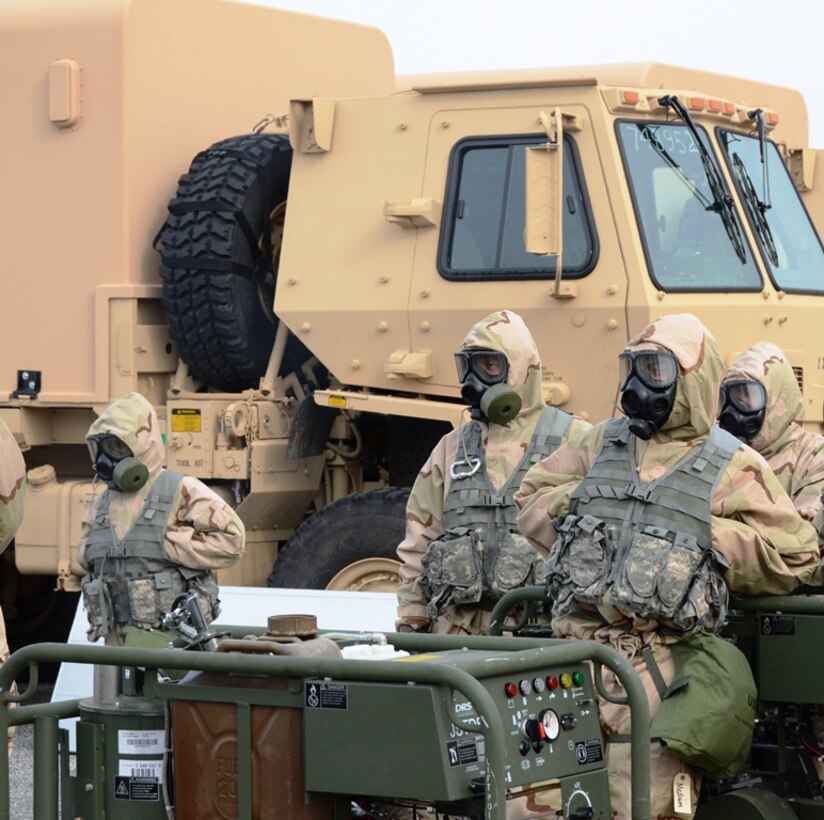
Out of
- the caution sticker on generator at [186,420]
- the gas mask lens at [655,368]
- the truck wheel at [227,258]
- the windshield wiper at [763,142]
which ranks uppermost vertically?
the windshield wiper at [763,142]

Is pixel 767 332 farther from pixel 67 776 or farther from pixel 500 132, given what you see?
pixel 67 776

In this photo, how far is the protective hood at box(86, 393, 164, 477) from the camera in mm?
7504

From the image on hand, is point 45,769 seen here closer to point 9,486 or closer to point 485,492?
point 485,492

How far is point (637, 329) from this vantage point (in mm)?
8781

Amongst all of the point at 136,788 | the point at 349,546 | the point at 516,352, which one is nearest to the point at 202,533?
the point at 516,352

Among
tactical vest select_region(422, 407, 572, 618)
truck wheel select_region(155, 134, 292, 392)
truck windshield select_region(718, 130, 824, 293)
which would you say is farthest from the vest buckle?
truck wheel select_region(155, 134, 292, 392)

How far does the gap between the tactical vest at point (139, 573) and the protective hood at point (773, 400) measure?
217 centimetres

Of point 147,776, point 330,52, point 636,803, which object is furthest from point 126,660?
point 330,52

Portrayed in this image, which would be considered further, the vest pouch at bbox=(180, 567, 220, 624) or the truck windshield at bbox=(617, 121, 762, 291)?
the truck windshield at bbox=(617, 121, 762, 291)

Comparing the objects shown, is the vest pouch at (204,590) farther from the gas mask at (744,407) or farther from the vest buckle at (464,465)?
the gas mask at (744,407)

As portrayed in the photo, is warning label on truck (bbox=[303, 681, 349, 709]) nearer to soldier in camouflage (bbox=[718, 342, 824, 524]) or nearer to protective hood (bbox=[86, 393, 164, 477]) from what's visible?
soldier in camouflage (bbox=[718, 342, 824, 524])

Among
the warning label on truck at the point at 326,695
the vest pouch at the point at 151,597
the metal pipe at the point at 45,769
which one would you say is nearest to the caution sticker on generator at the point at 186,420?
the vest pouch at the point at 151,597

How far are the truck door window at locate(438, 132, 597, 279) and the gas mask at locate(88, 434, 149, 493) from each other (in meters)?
2.31

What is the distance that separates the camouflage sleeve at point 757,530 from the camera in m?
5.39
